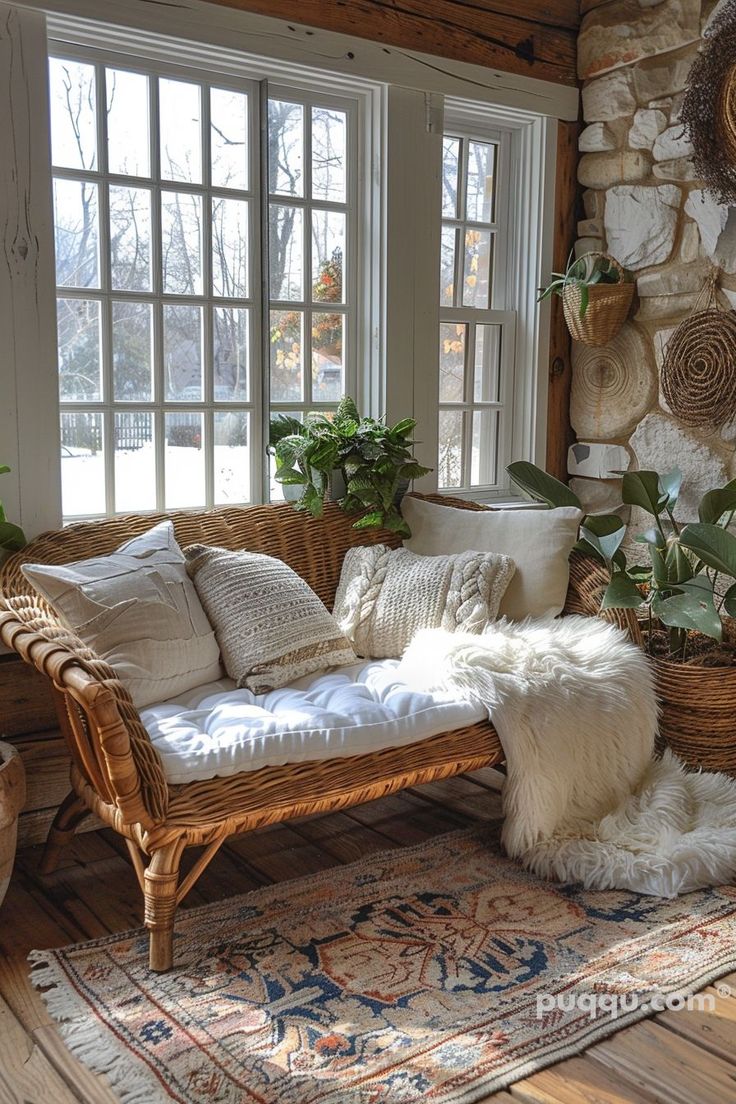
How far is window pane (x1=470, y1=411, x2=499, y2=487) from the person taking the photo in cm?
374

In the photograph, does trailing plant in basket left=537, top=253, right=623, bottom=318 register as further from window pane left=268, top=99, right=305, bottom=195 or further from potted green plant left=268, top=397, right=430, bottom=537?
Result: window pane left=268, top=99, right=305, bottom=195

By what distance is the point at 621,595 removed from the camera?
2.72 meters

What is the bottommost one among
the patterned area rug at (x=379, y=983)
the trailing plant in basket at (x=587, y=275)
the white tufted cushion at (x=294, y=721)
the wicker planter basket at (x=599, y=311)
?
the patterned area rug at (x=379, y=983)

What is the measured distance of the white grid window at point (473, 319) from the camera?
3.56 m

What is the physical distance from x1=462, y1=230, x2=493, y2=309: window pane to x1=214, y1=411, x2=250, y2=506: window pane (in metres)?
0.97

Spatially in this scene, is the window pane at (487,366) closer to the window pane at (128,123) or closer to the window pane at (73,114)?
the window pane at (128,123)

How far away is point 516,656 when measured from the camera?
2533 millimetres

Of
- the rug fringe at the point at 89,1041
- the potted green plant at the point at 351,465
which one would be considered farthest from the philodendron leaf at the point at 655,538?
the rug fringe at the point at 89,1041

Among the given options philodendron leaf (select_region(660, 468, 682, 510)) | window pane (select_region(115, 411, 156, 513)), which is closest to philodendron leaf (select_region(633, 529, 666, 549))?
philodendron leaf (select_region(660, 468, 682, 510))

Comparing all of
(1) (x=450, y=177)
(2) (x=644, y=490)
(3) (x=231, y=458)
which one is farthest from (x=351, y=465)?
(1) (x=450, y=177)

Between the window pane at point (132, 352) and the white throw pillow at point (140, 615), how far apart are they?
0.59 metres

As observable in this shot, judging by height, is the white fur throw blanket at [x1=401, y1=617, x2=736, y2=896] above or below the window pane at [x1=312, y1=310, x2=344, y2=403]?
below

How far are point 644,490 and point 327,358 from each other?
1.09m

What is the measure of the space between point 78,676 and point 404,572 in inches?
44.9
